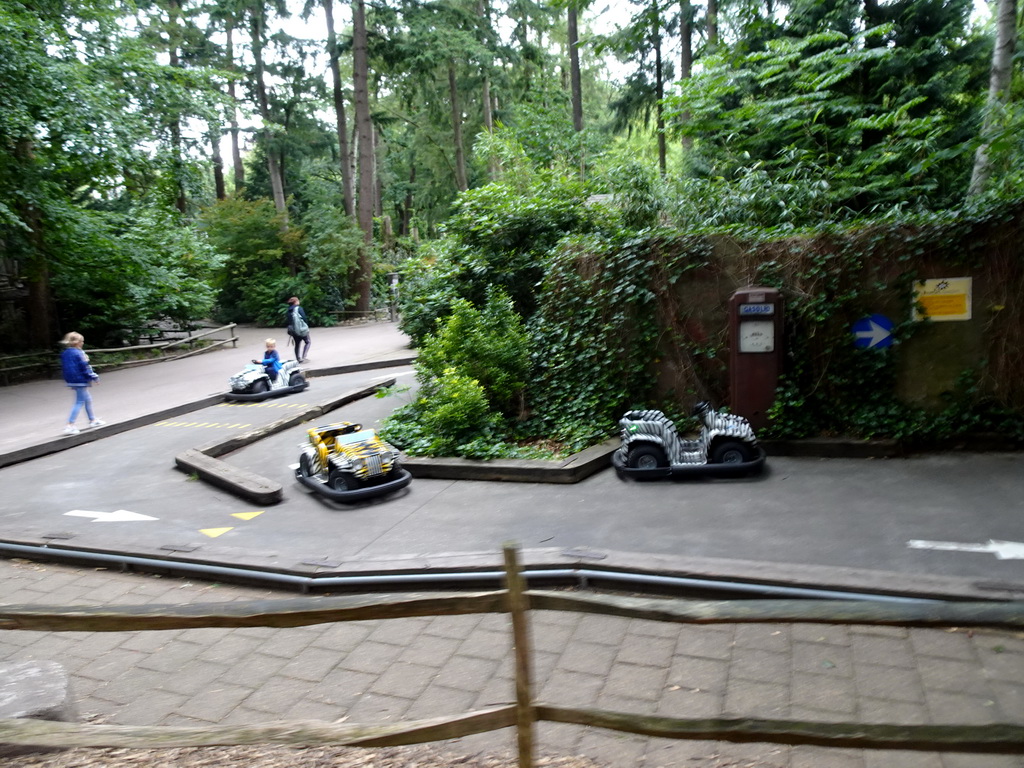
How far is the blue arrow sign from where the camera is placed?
8.54m

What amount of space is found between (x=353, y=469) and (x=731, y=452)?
4073mm

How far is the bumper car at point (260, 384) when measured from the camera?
1521 centimetres

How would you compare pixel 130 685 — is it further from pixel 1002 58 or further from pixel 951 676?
pixel 1002 58

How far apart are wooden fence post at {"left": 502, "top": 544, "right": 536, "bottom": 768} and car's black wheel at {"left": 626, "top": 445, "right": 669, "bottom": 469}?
5.26 m

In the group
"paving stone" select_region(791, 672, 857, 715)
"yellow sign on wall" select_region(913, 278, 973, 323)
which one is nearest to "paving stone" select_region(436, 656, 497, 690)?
"paving stone" select_region(791, 672, 857, 715)

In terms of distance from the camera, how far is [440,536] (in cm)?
683

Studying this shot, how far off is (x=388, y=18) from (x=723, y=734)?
31096 mm

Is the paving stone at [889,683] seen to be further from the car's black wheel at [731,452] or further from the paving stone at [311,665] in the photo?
the car's black wheel at [731,452]

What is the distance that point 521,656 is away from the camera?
2.78 m

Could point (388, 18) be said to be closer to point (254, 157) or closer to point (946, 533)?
point (254, 157)

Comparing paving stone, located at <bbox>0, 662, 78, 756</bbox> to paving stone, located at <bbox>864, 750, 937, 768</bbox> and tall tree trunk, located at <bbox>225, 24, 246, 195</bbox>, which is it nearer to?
paving stone, located at <bbox>864, 750, 937, 768</bbox>

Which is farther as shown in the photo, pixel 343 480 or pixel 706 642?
pixel 343 480

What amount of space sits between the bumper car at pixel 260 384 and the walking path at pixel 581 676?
10.1 m

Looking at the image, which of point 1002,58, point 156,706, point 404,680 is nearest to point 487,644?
point 404,680
